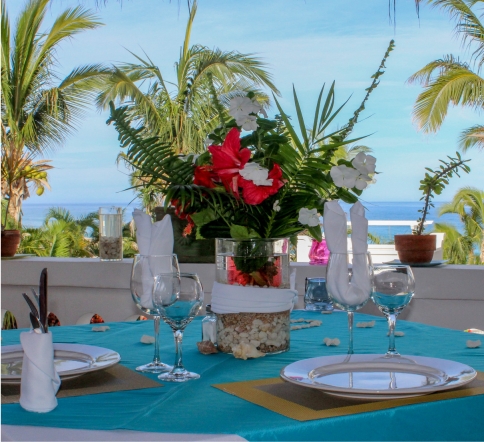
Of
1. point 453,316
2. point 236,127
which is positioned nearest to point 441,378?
point 236,127

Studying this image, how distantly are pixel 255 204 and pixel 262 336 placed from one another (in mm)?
234

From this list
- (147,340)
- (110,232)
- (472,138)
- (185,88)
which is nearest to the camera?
(147,340)

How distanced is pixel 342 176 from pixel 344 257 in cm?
15

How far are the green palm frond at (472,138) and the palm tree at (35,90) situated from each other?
6.72 metres

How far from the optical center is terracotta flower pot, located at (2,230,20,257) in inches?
125

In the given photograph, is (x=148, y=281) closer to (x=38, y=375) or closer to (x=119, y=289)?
(x=38, y=375)

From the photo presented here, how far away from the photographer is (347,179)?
1203mm

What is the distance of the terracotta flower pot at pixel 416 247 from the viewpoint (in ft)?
8.89

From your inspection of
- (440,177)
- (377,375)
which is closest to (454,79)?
(440,177)

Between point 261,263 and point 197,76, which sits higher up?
point 197,76

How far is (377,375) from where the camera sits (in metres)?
0.96

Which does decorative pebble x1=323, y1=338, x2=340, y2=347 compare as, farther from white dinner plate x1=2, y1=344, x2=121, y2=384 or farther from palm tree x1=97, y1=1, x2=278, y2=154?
palm tree x1=97, y1=1, x2=278, y2=154

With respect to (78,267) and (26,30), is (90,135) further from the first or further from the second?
(78,267)

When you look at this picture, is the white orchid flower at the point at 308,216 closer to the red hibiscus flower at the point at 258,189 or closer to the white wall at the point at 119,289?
the red hibiscus flower at the point at 258,189
